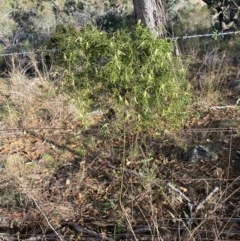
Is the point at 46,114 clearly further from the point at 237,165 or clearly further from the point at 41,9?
the point at 41,9

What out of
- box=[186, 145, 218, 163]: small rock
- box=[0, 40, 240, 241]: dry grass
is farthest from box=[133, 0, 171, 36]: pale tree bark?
box=[186, 145, 218, 163]: small rock

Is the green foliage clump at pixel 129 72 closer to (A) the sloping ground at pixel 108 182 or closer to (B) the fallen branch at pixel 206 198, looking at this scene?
(A) the sloping ground at pixel 108 182

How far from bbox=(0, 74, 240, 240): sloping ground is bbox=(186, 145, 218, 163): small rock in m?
0.06

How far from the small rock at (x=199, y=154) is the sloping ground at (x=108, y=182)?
0.06 meters

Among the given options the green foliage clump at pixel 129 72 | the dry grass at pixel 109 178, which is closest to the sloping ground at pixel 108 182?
the dry grass at pixel 109 178

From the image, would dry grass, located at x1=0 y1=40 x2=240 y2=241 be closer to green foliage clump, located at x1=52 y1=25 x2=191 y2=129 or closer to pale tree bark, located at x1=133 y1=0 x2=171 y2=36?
green foliage clump, located at x1=52 y1=25 x2=191 y2=129

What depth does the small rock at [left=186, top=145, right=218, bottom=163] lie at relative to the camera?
150 inches

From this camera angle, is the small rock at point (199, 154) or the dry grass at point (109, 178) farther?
the small rock at point (199, 154)

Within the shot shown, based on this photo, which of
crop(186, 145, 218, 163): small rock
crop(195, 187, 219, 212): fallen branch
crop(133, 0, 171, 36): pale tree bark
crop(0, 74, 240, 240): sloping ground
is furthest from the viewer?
crop(133, 0, 171, 36): pale tree bark

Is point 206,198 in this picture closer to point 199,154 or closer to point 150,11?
point 199,154

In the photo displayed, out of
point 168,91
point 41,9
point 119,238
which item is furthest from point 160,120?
point 41,9

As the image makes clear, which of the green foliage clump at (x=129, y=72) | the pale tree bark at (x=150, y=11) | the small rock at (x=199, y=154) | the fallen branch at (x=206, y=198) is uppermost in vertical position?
the pale tree bark at (x=150, y=11)

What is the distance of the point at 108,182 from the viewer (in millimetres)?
3705

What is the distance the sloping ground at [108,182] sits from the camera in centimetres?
303
